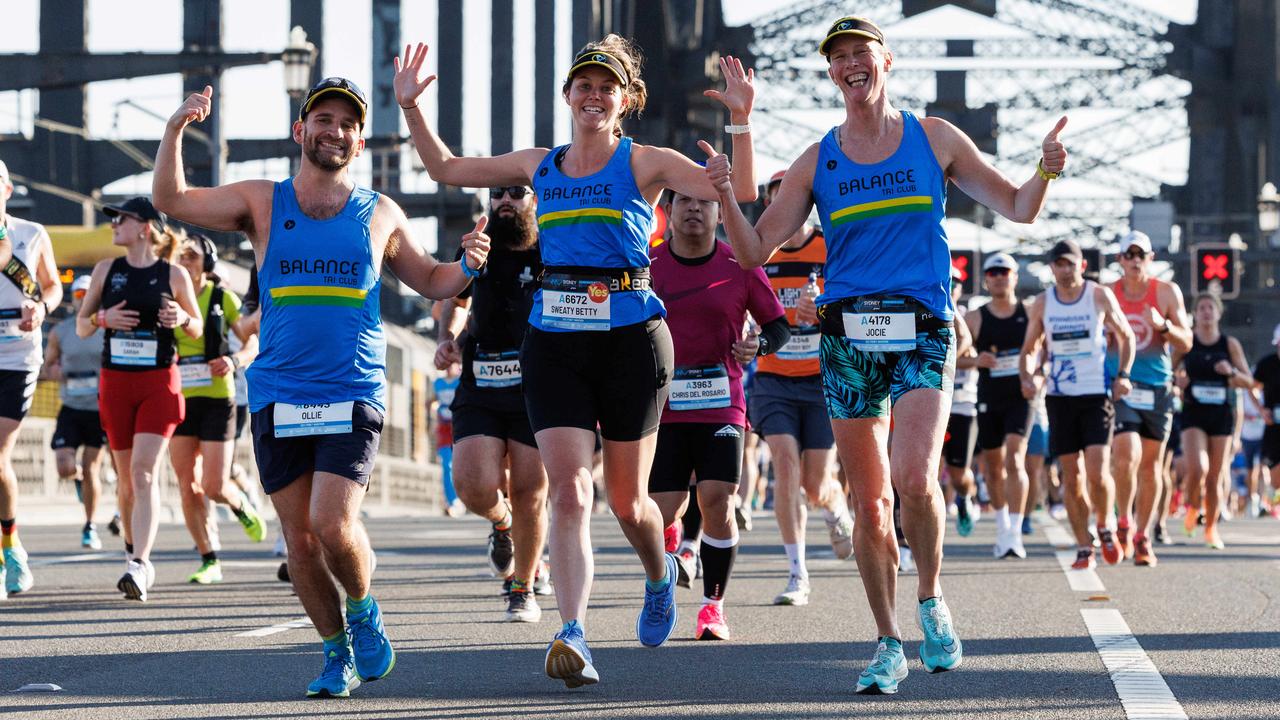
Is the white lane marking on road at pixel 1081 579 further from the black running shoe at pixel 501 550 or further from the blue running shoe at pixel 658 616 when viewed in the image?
the blue running shoe at pixel 658 616

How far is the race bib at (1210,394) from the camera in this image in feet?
55.7

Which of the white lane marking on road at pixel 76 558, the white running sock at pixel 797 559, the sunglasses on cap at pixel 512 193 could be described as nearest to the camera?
the sunglasses on cap at pixel 512 193

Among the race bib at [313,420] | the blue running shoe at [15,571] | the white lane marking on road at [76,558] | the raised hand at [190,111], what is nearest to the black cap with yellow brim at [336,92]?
the raised hand at [190,111]

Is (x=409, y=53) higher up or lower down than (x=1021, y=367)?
higher up

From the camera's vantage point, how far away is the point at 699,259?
8953 millimetres

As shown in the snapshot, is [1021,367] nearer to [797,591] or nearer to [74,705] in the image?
[797,591]

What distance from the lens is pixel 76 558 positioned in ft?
44.6

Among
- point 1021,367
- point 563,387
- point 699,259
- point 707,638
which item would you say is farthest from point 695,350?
point 1021,367

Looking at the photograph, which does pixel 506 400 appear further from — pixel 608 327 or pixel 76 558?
pixel 76 558

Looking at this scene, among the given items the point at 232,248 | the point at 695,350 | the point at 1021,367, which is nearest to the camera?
the point at 695,350

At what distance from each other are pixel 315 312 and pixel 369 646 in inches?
42.0

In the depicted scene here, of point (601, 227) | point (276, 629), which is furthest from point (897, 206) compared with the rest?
point (276, 629)

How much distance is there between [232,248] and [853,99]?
34092 millimetres

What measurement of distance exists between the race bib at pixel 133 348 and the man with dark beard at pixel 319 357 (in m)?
3.90
